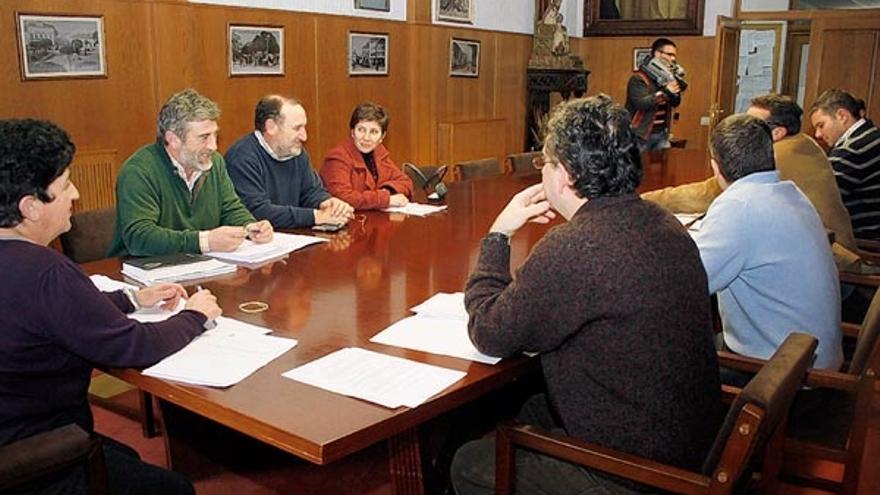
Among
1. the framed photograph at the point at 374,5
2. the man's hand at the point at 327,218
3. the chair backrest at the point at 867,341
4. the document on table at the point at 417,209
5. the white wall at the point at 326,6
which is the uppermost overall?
the framed photograph at the point at 374,5

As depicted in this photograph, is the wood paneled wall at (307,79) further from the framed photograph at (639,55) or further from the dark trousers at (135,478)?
the dark trousers at (135,478)

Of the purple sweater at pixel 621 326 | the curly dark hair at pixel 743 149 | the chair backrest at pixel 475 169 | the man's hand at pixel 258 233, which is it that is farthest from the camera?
the chair backrest at pixel 475 169

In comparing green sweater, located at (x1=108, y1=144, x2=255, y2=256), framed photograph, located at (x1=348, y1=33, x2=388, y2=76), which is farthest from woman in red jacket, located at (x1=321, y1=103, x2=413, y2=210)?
framed photograph, located at (x1=348, y1=33, x2=388, y2=76)

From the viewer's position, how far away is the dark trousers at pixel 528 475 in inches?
60.5

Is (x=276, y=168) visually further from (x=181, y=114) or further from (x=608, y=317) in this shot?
(x=608, y=317)

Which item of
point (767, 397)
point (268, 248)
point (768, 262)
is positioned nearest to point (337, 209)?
point (268, 248)

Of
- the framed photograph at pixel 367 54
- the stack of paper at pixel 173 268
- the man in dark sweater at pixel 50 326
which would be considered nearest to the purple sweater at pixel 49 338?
the man in dark sweater at pixel 50 326

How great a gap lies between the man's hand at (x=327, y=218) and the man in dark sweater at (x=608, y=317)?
1537 mm

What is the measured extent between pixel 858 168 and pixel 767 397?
10.1 feet

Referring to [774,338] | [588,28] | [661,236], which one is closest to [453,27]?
[588,28]

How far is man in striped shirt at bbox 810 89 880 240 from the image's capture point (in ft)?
12.8

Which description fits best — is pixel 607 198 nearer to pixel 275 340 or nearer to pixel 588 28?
pixel 275 340

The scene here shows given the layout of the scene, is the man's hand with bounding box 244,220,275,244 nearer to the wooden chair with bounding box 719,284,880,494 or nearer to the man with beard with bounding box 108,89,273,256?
the man with beard with bounding box 108,89,273,256

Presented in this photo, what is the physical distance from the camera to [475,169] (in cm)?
486
